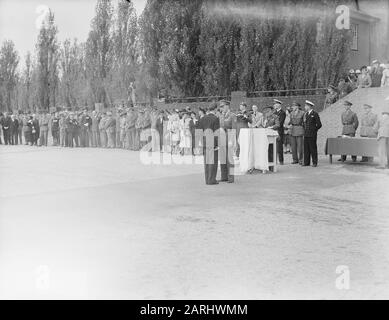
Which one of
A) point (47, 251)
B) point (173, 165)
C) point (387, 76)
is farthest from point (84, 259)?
point (387, 76)

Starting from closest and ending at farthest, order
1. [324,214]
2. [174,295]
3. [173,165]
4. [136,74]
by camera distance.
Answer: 1. [174,295]
2. [324,214]
3. [173,165]
4. [136,74]

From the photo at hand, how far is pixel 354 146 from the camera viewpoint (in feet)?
45.9

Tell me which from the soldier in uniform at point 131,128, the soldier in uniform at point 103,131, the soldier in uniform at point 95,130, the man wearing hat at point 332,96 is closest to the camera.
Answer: the man wearing hat at point 332,96

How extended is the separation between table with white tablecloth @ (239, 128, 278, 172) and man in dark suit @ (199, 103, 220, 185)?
168cm

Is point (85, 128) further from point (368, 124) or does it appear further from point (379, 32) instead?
point (379, 32)

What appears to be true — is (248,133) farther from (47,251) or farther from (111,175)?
(47,251)

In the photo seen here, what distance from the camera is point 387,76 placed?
17797 mm

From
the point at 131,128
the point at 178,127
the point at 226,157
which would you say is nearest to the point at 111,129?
the point at 131,128

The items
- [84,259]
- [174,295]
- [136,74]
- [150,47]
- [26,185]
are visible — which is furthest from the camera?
[136,74]

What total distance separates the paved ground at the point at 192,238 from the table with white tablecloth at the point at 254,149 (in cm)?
136

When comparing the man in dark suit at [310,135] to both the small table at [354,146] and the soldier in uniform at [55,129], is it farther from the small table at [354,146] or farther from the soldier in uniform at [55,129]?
the soldier in uniform at [55,129]

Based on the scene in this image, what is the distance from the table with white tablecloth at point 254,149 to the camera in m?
12.4

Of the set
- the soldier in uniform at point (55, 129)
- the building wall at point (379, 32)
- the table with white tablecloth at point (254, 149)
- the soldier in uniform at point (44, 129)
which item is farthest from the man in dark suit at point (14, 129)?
the building wall at point (379, 32)

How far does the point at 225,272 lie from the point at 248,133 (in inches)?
312
